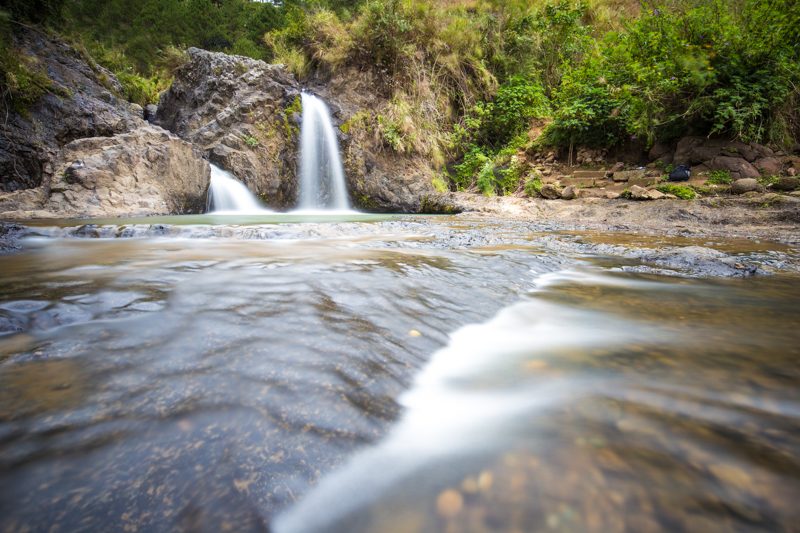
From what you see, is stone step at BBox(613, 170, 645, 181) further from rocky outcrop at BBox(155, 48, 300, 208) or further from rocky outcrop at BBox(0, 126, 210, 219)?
rocky outcrop at BBox(0, 126, 210, 219)

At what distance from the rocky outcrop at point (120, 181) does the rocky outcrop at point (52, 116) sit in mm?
556

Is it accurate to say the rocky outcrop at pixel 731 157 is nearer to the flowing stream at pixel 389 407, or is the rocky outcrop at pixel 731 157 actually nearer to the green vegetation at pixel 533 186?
the green vegetation at pixel 533 186

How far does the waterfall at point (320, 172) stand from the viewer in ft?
32.6

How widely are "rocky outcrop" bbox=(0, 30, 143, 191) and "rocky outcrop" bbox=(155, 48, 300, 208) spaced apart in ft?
5.45

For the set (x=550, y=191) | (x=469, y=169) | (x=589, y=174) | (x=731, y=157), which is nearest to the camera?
(x=731, y=157)

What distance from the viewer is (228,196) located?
28.7ft

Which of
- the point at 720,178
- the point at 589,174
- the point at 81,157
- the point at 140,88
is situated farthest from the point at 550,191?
the point at 140,88

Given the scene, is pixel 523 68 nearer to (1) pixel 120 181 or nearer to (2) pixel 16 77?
(1) pixel 120 181

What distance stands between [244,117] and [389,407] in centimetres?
1032

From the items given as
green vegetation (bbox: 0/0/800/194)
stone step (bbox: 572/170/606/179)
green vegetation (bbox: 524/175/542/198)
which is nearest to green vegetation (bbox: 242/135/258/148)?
green vegetation (bbox: 0/0/800/194)

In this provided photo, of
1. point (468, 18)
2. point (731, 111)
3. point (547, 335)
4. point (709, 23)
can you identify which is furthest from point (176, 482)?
point (468, 18)

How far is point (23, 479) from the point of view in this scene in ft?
2.22

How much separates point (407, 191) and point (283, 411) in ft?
30.1

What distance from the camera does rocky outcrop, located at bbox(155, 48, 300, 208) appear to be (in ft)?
30.3
